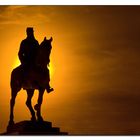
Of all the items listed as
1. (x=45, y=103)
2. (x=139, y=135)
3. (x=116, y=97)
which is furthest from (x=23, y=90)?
(x=139, y=135)

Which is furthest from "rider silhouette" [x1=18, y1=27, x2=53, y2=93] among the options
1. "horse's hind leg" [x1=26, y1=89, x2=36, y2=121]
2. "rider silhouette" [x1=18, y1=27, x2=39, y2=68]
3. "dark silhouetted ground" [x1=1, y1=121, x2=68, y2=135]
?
"dark silhouetted ground" [x1=1, y1=121, x2=68, y2=135]

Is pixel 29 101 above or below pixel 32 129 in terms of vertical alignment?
above

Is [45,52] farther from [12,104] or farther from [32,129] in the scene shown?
[32,129]

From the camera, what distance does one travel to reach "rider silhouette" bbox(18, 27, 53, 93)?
332 centimetres

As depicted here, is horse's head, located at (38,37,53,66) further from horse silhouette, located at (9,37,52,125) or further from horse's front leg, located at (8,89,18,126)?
horse's front leg, located at (8,89,18,126)

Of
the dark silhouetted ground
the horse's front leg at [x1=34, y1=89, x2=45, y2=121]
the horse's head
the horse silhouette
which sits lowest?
the dark silhouetted ground

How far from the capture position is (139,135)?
3252 mm

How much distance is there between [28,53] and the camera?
3.33m

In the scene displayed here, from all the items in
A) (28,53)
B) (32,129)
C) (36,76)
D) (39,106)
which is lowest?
(32,129)

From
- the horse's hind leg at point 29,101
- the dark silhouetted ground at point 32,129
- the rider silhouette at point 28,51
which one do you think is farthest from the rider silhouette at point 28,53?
the dark silhouetted ground at point 32,129

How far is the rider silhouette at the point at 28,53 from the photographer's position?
332 cm

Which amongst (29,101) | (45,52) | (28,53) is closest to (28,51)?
(28,53)

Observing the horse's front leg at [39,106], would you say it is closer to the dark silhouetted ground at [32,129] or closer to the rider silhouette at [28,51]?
the dark silhouetted ground at [32,129]

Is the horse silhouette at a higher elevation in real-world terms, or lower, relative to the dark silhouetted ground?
higher
